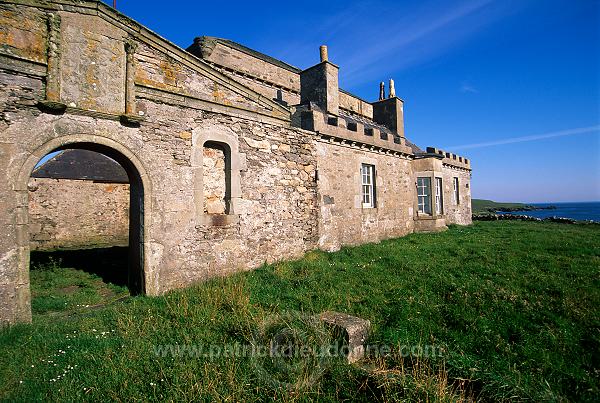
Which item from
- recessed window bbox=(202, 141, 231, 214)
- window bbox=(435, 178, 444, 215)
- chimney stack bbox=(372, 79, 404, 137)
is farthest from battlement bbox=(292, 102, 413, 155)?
window bbox=(435, 178, 444, 215)

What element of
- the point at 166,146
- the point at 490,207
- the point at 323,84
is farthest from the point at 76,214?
the point at 490,207

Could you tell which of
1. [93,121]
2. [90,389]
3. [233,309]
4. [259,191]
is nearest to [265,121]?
[259,191]

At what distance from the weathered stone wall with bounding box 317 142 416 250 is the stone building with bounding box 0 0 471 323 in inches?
2.7

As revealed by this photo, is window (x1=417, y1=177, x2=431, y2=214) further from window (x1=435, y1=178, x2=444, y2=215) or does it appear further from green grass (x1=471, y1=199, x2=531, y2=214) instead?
green grass (x1=471, y1=199, x2=531, y2=214)

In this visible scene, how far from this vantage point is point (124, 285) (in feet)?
23.4

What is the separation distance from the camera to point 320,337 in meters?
3.92

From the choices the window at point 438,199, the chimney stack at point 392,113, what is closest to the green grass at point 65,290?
the window at point 438,199

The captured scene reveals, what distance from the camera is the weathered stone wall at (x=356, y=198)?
403 inches

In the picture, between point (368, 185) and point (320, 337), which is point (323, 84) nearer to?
point (368, 185)

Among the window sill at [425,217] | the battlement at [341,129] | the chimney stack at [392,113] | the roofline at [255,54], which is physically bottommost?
the window sill at [425,217]

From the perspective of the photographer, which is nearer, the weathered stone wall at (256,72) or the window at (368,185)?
the window at (368,185)

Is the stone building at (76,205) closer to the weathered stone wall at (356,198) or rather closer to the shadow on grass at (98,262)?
the shadow on grass at (98,262)

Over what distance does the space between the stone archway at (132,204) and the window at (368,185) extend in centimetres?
824

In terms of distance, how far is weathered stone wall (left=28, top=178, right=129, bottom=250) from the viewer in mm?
13664
